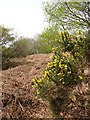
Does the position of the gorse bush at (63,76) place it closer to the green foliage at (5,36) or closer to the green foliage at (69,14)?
the green foliage at (69,14)

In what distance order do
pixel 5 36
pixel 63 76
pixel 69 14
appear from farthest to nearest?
pixel 5 36
pixel 69 14
pixel 63 76

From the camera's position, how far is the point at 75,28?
376 centimetres

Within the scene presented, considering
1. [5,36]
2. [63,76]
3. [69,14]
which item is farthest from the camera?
[5,36]

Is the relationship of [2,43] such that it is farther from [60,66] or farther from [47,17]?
[60,66]

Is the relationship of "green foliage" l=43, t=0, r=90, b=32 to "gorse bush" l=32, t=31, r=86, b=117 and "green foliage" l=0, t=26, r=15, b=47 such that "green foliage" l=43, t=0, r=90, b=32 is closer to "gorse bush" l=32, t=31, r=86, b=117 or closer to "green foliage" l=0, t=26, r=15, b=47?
"gorse bush" l=32, t=31, r=86, b=117

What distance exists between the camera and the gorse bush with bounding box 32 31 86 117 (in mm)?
Result: 2232

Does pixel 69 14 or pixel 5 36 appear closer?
pixel 69 14

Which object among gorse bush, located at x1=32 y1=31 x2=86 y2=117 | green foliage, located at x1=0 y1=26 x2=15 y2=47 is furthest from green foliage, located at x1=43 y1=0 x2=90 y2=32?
green foliage, located at x1=0 y1=26 x2=15 y2=47

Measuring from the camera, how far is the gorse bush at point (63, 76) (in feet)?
7.32

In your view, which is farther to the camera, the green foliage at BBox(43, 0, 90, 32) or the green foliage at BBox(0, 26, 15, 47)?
the green foliage at BBox(0, 26, 15, 47)

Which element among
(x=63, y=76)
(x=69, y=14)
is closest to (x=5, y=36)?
(x=69, y=14)

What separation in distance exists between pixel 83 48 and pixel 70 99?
1.08 m

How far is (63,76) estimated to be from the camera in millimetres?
2453

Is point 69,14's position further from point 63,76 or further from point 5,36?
point 5,36
